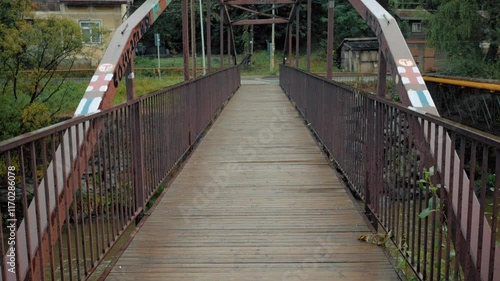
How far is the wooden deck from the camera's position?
3.21 metres

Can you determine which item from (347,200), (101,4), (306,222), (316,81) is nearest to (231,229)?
(306,222)

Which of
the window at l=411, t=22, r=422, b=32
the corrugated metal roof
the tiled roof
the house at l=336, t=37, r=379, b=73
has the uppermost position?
the tiled roof

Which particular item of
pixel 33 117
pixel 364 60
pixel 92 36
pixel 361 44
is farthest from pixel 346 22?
pixel 33 117

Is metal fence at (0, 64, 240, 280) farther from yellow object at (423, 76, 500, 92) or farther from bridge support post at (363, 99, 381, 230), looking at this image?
yellow object at (423, 76, 500, 92)

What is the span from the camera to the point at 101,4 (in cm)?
3108

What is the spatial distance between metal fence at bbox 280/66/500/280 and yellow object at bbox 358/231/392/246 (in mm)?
65

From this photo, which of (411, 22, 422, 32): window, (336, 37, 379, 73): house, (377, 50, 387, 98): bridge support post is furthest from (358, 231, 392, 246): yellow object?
(411, 22, 422, 32): window

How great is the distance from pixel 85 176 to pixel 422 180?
200cm

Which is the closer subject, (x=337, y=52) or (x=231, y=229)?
(x=231, y=229)

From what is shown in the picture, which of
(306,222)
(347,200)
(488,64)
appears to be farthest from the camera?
(488,64)

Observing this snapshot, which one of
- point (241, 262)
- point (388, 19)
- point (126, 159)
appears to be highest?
point (388, 19)

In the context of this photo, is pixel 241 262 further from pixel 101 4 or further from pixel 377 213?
pixel 101 4

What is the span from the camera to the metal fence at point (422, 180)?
2.11 metres

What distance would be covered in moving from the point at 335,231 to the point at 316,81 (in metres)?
4.68
